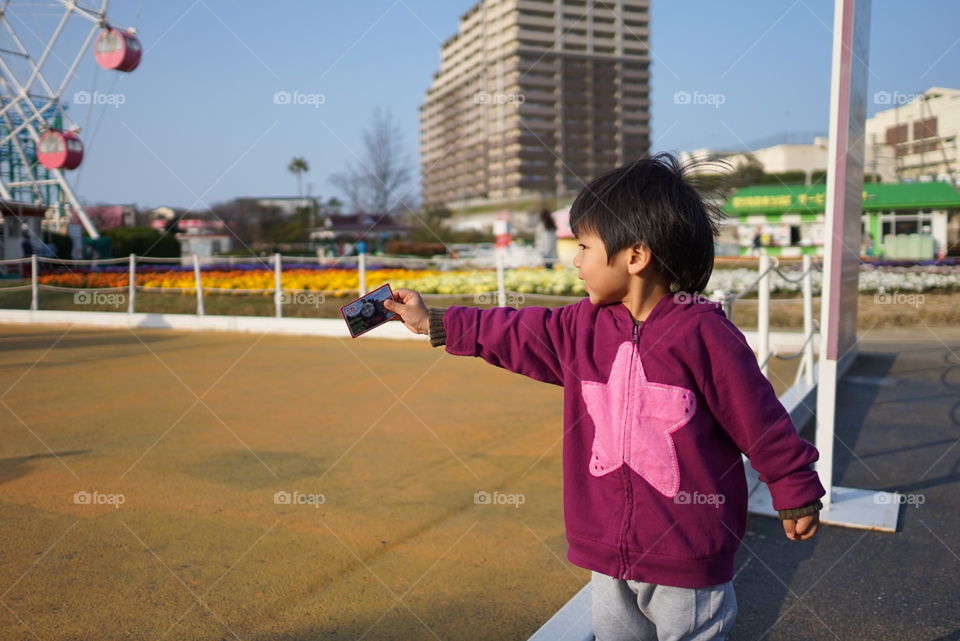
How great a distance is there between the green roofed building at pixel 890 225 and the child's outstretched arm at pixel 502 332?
22583 millimetres

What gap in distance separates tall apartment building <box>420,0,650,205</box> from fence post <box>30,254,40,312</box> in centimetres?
6841

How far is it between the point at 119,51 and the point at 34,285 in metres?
2.21

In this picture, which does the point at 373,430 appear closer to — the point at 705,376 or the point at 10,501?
the point at 10,501

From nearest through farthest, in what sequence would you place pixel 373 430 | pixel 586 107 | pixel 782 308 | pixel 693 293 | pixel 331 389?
pixel 693 293 → pixel 373 430 → pixel 331 389 → pixel 782 308 → pixel 586 107

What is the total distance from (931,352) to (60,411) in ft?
32.6

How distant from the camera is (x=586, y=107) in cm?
7706

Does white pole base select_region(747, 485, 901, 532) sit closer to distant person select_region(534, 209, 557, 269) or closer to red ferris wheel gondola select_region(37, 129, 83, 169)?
red ferris wheel gondola select_region(37, 129, 83, 169)

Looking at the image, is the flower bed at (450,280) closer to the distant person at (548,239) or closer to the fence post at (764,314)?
the distant person at (548,239)

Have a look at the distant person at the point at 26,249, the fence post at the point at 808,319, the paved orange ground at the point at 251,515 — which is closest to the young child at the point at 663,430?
the paved orange ground at the point at 251,515

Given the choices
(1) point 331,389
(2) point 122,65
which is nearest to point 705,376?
(2) point 122,65

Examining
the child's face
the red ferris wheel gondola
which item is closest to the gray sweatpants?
the child's face

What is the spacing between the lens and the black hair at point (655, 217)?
168cm

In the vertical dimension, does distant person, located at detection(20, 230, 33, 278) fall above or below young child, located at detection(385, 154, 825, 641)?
above

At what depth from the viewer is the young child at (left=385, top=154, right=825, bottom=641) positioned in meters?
1.67
